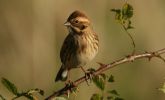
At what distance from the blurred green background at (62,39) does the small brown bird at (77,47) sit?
286cm

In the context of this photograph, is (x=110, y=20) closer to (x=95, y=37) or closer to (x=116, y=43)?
(x=116, y=43)

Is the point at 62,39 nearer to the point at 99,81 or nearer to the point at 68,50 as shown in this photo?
the point at 68,50

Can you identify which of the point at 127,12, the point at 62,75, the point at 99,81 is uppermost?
the point at 127,12

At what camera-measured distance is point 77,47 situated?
5512mm

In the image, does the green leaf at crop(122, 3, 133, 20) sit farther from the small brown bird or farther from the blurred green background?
the blurred green background

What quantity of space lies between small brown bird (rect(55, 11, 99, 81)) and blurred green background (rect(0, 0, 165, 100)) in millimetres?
2862

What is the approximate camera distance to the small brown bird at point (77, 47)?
17.4 ft

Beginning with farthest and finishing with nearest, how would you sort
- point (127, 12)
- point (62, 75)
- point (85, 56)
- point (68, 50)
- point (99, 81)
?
point (68, 50) < point (85, 56) < point (62, 75) < point (127, 12) < point (99, 81)

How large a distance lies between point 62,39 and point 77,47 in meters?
3.53

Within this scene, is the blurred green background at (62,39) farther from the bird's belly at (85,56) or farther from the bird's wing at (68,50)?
the bird's belly at (85,56)

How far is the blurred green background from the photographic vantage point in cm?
866

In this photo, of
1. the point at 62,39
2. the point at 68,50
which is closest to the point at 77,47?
the point at 68,50

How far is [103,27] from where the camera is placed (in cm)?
870

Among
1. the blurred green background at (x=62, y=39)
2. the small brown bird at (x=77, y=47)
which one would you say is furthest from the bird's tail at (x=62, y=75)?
the blurred green background at (x=62, y=39)
